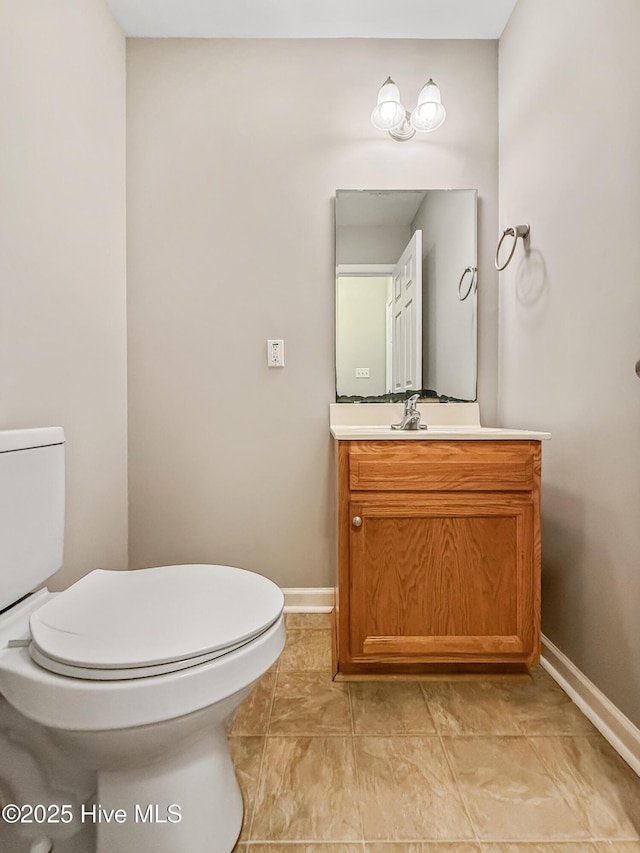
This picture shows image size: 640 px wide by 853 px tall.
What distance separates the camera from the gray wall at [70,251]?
3.89 ft

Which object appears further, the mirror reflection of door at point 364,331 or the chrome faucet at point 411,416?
the mirror reflection of door at point 364,331

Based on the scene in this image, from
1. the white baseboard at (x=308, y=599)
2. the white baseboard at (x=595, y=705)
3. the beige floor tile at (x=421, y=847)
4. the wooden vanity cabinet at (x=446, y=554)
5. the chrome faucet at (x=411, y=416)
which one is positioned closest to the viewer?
the beige floor tile at (x=421, y=847)

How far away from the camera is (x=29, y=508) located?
40.8 inches

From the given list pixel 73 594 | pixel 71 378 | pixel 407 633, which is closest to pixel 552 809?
pixel 407 633

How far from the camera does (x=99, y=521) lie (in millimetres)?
1649

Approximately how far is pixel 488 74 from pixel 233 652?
2.23 m

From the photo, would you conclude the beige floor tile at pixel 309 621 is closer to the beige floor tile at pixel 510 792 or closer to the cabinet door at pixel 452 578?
the cabinet door at pixel 452 578

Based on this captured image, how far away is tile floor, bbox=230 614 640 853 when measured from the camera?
3.00 ft

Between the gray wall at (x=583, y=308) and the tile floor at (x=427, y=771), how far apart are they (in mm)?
199

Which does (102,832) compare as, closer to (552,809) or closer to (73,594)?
(73,594)

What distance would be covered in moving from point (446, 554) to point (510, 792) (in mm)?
550


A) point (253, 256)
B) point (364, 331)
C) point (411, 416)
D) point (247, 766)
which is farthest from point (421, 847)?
point (253, 256)

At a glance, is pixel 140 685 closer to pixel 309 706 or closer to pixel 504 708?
pixel 309 706

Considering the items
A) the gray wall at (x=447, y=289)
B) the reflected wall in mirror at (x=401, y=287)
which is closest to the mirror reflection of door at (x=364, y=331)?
the reflected wall in mirror at (x=401, y=287)
